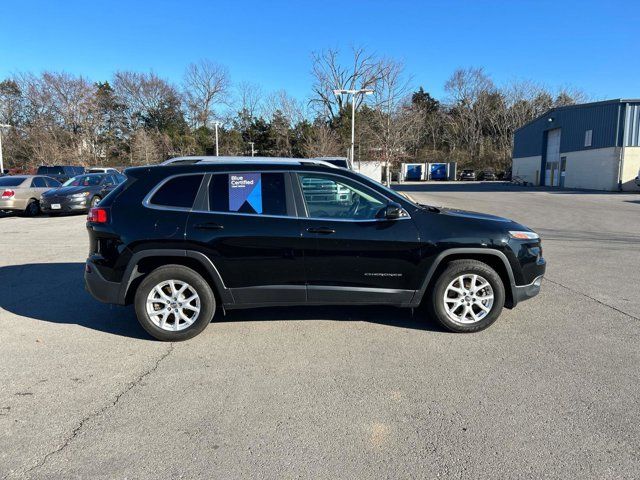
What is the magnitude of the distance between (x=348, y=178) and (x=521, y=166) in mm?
52123

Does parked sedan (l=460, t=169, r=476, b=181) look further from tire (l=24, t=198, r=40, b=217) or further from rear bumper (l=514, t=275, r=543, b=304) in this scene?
rear bumper (l=514, t=275, r=543, b=304)

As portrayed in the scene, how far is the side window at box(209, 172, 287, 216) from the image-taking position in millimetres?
4715

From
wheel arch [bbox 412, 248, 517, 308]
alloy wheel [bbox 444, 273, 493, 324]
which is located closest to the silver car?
wheel arch [bbox 412, 248, 517, 308]

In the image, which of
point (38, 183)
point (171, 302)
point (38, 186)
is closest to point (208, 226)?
point (171, 302)

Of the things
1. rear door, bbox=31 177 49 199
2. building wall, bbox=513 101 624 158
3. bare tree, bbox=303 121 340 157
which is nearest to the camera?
rear door, bbox=31 177 49 199

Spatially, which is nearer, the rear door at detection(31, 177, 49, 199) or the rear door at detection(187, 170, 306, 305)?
the rear door at detection(187, 170, 306, 305)

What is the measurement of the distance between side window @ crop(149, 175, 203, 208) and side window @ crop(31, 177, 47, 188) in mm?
16060

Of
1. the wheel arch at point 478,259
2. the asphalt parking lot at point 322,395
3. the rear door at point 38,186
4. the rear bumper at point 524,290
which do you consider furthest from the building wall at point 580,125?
the rear door at point 38,186

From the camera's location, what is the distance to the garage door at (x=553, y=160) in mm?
41969

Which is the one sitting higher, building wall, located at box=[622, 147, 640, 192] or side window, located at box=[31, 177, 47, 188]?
building wall, located at box=[622, 147, 640, 192]

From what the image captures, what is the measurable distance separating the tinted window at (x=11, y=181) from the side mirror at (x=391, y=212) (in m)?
17.5

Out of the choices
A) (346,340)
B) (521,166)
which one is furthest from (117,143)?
(346,340)

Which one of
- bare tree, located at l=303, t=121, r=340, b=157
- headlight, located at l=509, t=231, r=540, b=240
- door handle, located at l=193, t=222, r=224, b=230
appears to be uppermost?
bare tree, located at l=303, t=121, r=340, b=157

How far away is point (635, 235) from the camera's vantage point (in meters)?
12.0
